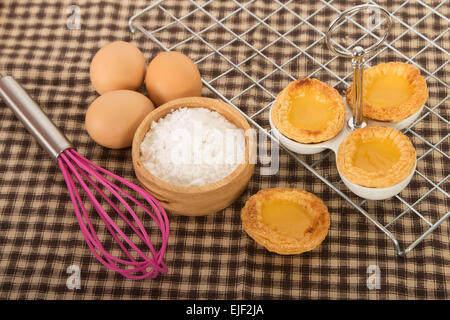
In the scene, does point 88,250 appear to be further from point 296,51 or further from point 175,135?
point 296,51

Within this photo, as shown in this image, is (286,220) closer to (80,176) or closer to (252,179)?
(252,179)

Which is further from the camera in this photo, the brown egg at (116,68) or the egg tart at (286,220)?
the brown egg at (116,68)

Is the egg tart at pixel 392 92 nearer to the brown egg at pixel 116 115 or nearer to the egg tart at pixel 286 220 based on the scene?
the egg tart at pixel 286 220

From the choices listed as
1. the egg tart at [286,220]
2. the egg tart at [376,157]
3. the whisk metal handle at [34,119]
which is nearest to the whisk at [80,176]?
the whisk metal handle at [34,119]

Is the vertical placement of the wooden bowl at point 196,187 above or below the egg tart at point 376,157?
below

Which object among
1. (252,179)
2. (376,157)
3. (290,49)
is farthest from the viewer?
(290,49)

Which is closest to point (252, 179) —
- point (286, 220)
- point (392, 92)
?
point (286, 220)

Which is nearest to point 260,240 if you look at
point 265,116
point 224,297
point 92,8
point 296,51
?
point 224,297
